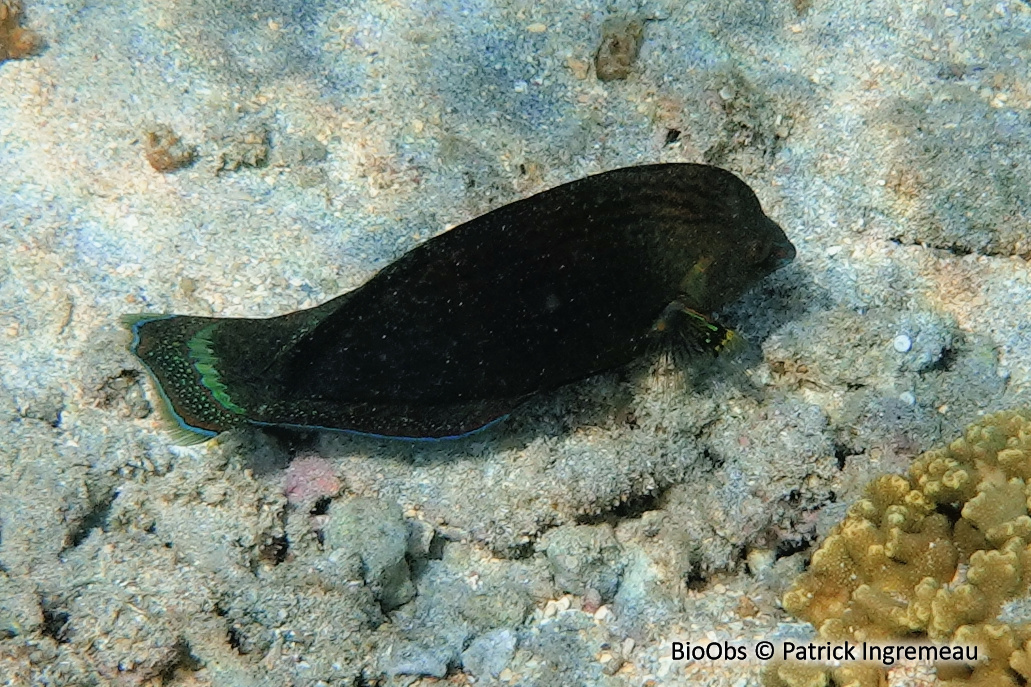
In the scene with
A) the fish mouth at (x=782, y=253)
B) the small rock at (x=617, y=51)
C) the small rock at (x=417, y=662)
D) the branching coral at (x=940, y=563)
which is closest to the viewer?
the branching coral at (x=940, y=563)

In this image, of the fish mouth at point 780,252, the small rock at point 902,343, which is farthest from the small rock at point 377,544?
the small rock at point 902,343

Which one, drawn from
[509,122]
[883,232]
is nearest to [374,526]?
[509,122]

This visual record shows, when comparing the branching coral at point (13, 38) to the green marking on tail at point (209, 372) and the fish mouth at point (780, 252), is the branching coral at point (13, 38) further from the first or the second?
the fish mouth at point (780, 252)

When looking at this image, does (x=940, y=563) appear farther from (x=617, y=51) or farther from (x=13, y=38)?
(x=13, y=38)

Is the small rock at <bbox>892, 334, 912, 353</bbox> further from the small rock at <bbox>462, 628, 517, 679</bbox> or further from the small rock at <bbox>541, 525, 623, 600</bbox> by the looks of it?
the small rock at <bbox>462, 628, 517, 679</bbox>

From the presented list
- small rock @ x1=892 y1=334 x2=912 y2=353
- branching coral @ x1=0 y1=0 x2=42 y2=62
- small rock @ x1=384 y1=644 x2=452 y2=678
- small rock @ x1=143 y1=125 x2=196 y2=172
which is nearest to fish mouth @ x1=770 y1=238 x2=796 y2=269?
small rock @ x1=892 y1=334 x2=912 y2=353

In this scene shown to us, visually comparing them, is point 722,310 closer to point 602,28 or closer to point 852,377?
point 852,377
